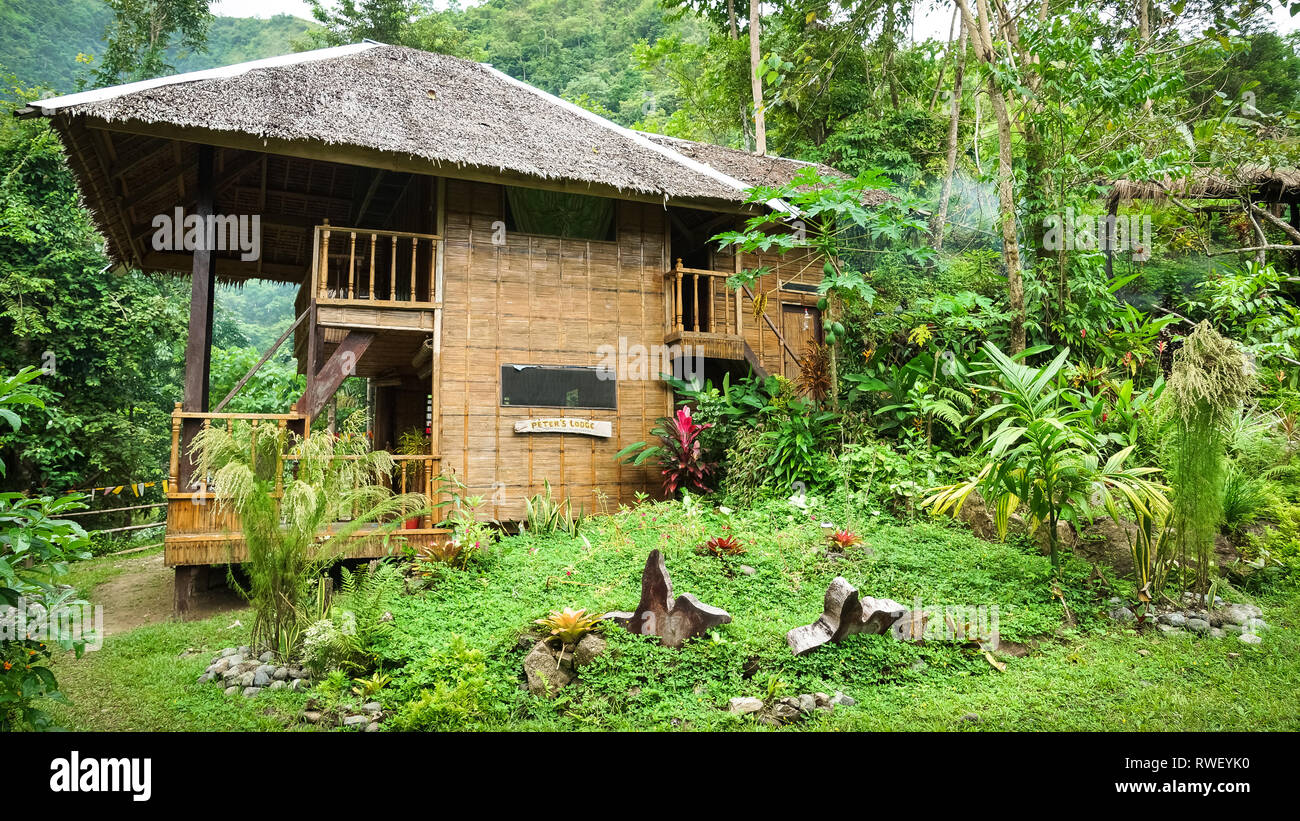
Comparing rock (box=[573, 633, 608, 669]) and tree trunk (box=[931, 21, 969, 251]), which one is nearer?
rock (box=[573, 633, 608, 669])

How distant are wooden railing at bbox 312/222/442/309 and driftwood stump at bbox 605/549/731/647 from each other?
5055 millimetres

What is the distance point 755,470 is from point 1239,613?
4741 millimetres

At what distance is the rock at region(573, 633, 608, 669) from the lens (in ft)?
15.9

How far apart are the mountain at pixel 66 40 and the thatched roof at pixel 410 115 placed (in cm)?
1626

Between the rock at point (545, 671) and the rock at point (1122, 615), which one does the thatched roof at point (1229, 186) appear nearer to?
the rock at point (1122, 615)

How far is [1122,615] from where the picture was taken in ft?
17.6

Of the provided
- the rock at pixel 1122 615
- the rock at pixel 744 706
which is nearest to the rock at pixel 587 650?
the rock at pixel 744 706

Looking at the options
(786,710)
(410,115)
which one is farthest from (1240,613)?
(410,115)

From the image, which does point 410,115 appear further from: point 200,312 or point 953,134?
point 953,134

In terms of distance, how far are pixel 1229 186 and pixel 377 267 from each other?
1229 cm

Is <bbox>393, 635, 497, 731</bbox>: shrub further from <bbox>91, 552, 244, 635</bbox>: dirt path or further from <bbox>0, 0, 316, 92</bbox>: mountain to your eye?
<bbox>0, 0, 316, 92</bbox>: mountain

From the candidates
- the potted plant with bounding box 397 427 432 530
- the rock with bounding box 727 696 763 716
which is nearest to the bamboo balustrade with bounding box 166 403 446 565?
the potted plant with bounding box 397 427 432 530
